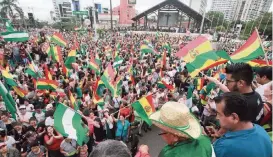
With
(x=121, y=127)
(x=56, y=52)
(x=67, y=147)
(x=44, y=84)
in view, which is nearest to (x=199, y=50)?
(x=121, y=127)

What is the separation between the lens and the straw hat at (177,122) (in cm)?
147

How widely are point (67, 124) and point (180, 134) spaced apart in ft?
8.90

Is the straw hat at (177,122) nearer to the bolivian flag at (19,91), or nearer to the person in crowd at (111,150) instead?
the person in crowd at (111,150)

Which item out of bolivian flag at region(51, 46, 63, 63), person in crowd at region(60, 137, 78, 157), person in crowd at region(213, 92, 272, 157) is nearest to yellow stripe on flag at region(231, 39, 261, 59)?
person in crowd at region(213, 92, 272, 157)

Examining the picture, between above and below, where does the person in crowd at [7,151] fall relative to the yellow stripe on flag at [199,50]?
below

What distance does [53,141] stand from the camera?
13.8 feet

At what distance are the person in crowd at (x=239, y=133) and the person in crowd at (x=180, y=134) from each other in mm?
279

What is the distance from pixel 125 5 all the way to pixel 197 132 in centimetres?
9192

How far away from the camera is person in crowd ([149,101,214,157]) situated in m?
1.43

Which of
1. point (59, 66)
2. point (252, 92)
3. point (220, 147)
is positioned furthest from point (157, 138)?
point (59, 66)

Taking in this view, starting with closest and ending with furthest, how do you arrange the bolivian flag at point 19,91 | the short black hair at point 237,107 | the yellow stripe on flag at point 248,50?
the short black hair at point 237,107, the yellow stripe on flag at point 248,50, the bolivian flag at point 19,91

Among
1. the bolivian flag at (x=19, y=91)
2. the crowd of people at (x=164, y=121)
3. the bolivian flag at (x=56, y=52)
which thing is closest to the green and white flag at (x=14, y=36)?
the bolivian flag at (x=56, y=52)

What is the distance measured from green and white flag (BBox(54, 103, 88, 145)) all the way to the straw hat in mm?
2476

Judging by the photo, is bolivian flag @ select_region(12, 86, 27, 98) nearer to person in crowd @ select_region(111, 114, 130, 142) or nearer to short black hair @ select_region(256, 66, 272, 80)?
person in crowd @ select_region(111, 114, 130, 142)
